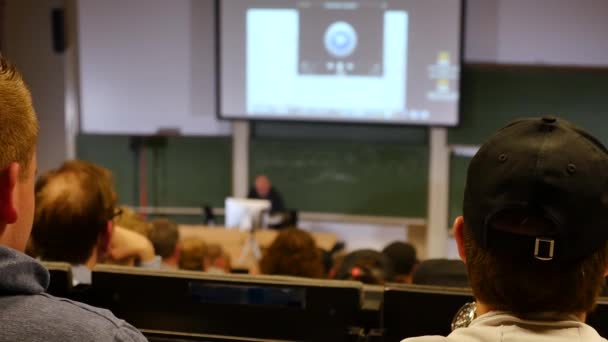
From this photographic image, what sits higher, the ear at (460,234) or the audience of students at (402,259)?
the ear at (460,234)

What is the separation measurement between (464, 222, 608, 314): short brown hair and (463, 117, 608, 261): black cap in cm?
2

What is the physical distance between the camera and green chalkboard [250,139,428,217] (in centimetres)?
658

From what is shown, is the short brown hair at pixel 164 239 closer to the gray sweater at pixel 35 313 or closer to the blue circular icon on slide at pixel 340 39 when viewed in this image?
the gray sweater at pixel 35 313

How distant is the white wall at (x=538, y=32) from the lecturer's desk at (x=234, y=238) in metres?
2.30

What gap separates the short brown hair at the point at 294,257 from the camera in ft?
10.1

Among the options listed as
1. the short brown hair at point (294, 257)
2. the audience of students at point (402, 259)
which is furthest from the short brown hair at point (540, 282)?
the audience of students at point (402, 259)

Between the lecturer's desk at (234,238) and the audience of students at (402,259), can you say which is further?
the lecturer's desk at (234,238)

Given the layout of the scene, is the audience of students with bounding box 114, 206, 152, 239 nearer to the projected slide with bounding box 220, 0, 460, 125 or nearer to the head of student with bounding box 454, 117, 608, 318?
the head of student with bounding box 454, 117, 608, 318

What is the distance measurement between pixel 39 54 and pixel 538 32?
458 centimetres

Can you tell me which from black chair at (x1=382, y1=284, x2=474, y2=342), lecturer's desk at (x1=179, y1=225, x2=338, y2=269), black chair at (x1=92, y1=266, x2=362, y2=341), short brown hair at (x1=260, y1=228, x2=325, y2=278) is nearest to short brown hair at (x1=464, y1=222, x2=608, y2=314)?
black chair at (x1=382, y1=284, x2=474, y2=342)

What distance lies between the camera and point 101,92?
23.1 ft

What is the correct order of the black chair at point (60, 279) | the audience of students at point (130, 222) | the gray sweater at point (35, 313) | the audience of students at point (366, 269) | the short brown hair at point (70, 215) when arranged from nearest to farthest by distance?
the gray sweater at point (35, 313), the black chair at point (60, 279), the short brown hair at point (70, 215), the audience of students at point (130, 222), the audience of students at point (366, 269)

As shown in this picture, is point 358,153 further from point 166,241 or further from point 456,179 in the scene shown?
point 166,241

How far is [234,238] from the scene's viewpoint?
5.24 metres
